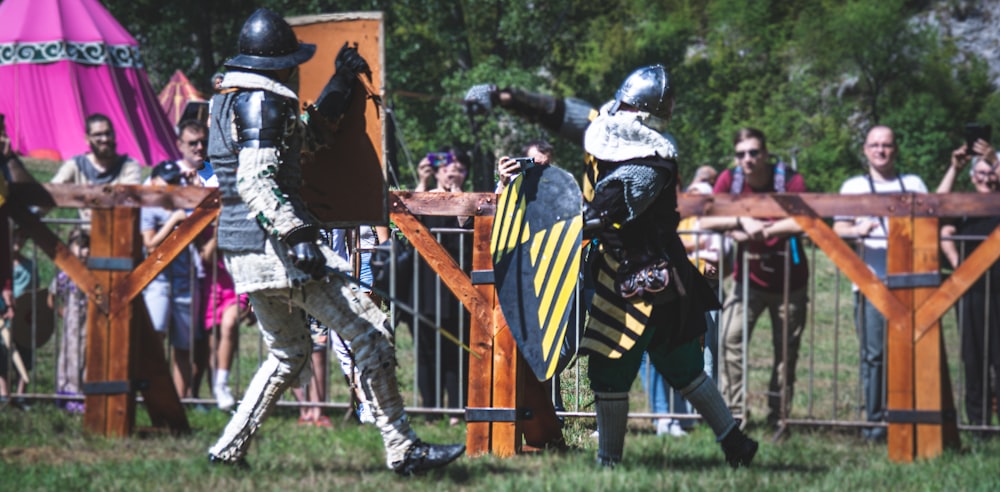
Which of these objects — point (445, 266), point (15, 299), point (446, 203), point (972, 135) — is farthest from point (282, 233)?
point (15, 299)

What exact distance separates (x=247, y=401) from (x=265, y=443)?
1474 millimetres

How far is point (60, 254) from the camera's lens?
6977mm

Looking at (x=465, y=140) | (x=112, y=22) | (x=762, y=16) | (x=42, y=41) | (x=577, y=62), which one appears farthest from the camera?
(x=762, y=16)

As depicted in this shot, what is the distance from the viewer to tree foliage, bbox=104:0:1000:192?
20656 mm

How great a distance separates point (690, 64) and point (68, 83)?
60.7 feet

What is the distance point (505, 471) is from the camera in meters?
5.56

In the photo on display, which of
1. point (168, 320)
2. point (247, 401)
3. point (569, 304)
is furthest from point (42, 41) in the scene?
point (569, 304)

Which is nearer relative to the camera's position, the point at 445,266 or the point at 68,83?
the point at 445,266

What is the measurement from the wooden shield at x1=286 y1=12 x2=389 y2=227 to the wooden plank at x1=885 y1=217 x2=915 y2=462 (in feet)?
11.0

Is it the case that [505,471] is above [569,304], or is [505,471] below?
below

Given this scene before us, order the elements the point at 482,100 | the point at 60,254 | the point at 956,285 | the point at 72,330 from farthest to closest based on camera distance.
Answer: the point at 72,330
the point at 60,254
the point at 956,285
the point at 482,100

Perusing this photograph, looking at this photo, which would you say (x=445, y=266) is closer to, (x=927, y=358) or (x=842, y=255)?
(x=842, y=255)

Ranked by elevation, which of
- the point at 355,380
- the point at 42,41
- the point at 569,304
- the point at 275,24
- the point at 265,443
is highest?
the point at 42,41

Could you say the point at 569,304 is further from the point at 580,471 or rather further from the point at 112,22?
the point at 112,22
